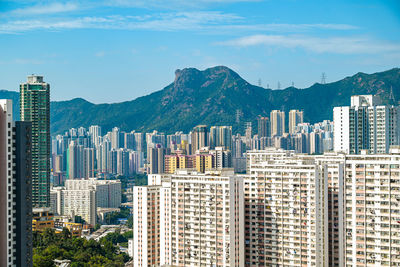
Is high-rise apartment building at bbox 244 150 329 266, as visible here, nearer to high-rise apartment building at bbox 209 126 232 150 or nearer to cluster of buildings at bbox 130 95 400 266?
cluster of buildings at bbox 130 95 400 266

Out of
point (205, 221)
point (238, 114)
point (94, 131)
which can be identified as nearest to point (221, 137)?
point (238, 114)

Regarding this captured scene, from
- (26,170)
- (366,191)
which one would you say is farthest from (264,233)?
(26,170)

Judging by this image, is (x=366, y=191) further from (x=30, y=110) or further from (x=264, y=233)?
(x=30, y=110)

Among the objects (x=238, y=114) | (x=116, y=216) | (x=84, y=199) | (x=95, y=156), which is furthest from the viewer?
(x=238, y=114)

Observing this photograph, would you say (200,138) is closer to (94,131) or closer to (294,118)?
(294,118)

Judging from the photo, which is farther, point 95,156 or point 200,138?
point 95,156

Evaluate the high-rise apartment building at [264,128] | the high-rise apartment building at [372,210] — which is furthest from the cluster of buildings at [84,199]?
the high-rise apartment building at [264,128]

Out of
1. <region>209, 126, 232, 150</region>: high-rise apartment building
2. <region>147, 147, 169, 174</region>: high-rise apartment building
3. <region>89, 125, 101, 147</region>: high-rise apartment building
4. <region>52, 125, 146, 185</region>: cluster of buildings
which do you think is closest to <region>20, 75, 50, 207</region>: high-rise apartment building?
<region>147, 147, 169, 174</region>: high-rise apartment building
